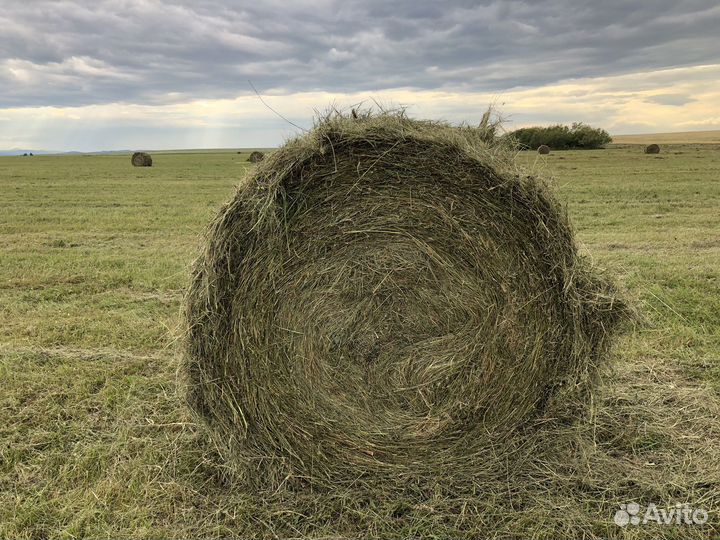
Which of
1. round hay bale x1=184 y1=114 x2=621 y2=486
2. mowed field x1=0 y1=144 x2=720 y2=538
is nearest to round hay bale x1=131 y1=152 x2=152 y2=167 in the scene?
mowed field x1=0 y1=144 x2=720 y2=538

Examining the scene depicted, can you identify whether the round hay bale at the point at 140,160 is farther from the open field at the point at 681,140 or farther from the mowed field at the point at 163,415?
the open field at the point at 681,140

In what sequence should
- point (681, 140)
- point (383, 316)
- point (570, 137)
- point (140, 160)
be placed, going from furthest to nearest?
1. point (681, 140)
2. point (570, 137)
3. point (140, 160)
4. point (383, 316)

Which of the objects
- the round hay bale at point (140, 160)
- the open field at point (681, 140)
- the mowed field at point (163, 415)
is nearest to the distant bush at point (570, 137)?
the open field at point (681, 140)

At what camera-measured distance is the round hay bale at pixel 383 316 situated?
322cm

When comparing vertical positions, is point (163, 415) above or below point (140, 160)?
below

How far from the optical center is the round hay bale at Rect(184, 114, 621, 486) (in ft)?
10.6

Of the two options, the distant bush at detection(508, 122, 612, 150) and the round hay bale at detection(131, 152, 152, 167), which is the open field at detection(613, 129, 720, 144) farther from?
A: the round hay bale at detection(131, 152, 152, 167)

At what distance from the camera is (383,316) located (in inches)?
138

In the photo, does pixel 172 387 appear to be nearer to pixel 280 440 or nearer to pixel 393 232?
pixel 280 440
